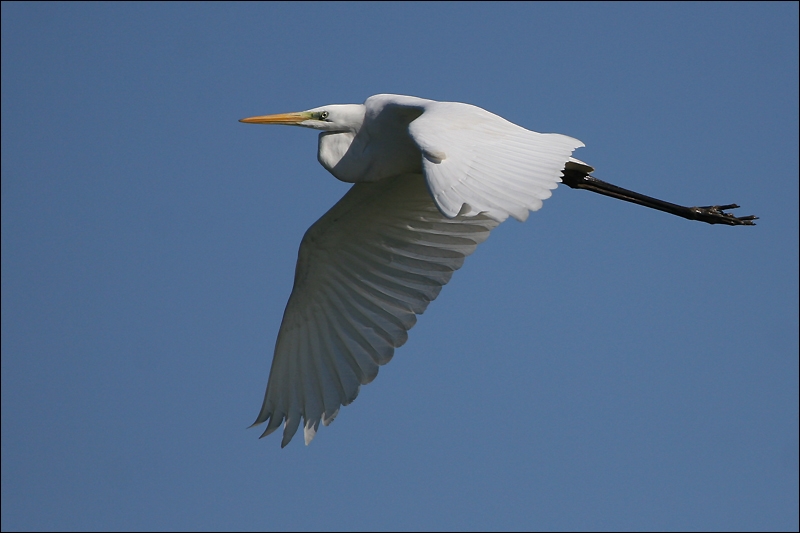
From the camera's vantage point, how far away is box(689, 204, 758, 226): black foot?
29.7ft

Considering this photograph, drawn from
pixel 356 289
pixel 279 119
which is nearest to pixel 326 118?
pixel 279 119

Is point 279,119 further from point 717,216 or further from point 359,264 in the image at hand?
point 717,216

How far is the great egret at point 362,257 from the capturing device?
307 inches

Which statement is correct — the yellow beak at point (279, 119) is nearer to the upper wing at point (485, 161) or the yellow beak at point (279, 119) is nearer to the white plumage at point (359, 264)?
the white plumage at point (359, 264)

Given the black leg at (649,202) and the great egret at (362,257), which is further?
the black leg at (649,202)

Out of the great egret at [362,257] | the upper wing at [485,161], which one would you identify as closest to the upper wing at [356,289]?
the great egret at [362,257]

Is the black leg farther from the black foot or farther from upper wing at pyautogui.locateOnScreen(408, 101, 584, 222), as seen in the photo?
upper wing at pyautogui.locateOnScreen(408, 101, 584, 222)

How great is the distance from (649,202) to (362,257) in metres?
2.35

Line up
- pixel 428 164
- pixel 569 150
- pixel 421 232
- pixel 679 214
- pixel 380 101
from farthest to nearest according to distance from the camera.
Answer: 1. pixel 679 214
2. pixel 421 232
3. pixel 380 101
4. pixel 569 150
5. pixel 428 164

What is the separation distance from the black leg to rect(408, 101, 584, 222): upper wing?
1.83 metres

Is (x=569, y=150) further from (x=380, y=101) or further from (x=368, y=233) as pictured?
(x=368, y=233)

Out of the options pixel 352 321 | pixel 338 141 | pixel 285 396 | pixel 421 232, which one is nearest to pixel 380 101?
pixel 338 141

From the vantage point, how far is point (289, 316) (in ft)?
28.9

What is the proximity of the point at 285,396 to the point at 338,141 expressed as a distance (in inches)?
83.0
